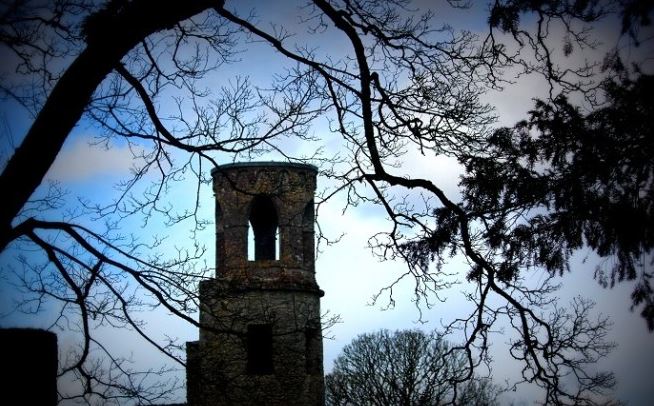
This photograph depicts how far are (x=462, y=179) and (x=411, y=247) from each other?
0.67 metres

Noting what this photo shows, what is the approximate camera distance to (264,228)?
24.6 metres

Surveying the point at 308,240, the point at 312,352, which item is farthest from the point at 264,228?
the point at 312,352

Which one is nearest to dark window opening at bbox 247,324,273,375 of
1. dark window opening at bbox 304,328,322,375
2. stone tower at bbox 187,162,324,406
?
stone tower at bbox 187,162,324,406

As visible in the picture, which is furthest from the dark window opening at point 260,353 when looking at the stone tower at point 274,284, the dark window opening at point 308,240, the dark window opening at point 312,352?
the dark window opening at point 308,240

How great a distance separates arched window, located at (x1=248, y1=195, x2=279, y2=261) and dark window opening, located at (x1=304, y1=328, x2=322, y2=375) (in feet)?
7.68

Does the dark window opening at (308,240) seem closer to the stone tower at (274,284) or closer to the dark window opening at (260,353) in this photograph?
the stone tower at (274,284)

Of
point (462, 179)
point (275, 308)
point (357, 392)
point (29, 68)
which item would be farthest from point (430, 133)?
point (357, 392)

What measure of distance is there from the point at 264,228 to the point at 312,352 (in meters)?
3.76

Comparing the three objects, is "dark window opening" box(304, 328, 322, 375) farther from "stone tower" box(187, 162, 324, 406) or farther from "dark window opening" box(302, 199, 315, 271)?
"dark window opening" box(302, 199, 315, 271)

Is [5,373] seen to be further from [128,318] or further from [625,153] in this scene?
[625,153]

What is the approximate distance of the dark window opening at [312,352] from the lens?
23109mm

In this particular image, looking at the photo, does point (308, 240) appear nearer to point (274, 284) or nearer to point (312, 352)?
point (274, 284)

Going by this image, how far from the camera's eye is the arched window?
2398 centimetres

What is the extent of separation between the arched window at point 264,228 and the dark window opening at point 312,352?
2.34 meters
